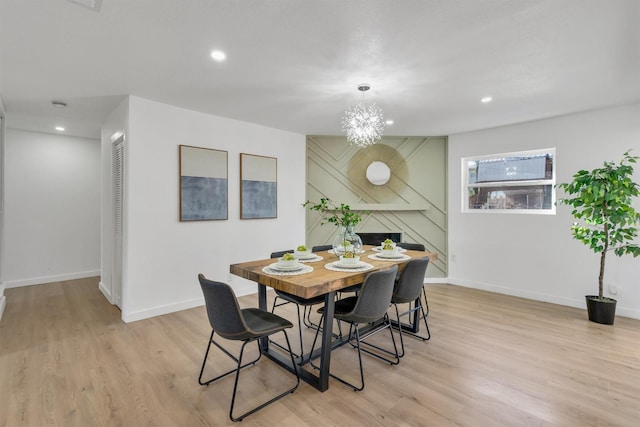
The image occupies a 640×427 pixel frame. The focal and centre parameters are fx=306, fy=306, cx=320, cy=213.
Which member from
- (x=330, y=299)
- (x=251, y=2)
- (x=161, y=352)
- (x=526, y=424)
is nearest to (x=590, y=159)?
(x=526, y=424)

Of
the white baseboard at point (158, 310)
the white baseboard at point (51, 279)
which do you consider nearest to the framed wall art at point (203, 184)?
the white baseboard at point (158, 310)

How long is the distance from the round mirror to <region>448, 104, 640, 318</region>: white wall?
1082 millimetres

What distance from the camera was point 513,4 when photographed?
1825 mm

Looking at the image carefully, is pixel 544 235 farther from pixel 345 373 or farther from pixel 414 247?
pixel 345 373

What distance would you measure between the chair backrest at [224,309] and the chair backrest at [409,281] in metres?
1.38


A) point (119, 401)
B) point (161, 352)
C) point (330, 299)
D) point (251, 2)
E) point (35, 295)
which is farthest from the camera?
point (35, 295)

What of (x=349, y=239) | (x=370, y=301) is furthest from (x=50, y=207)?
(x=370, y=301)

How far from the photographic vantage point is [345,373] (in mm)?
2412

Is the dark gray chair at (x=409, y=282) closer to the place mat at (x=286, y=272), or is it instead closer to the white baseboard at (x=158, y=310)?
the place mat at (x=286, y=272)

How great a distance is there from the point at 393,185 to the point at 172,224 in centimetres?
348

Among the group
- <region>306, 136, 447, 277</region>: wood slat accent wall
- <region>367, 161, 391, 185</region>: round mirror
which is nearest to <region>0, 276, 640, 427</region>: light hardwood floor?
<region>306, 136, 447, 277</region>: wood slat accent wall

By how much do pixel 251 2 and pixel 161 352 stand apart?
2.84 m

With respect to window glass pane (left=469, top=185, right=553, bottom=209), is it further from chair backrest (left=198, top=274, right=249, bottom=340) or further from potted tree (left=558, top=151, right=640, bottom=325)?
chair backrest (left=198, top=274, right=249, bottom=340)

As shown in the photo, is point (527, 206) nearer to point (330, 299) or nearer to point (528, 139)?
point (528, 139)
